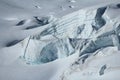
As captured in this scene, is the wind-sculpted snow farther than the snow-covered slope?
Yes

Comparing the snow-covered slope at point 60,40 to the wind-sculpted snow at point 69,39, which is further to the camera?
the wind-sculpted snow at point 69,39

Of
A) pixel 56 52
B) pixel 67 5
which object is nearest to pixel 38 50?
pixel 56 52

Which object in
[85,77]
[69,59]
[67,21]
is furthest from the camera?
[67,21]

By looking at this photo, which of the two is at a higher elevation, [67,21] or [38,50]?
[67,21]

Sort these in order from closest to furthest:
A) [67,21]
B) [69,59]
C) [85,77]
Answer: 1. [85,77]
2. [69,59]
3. [67,21]

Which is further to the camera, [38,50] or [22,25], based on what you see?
[22,25]

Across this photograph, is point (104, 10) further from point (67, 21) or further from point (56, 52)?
point (56, 52)

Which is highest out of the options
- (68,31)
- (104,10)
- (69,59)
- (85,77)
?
(104,10)
